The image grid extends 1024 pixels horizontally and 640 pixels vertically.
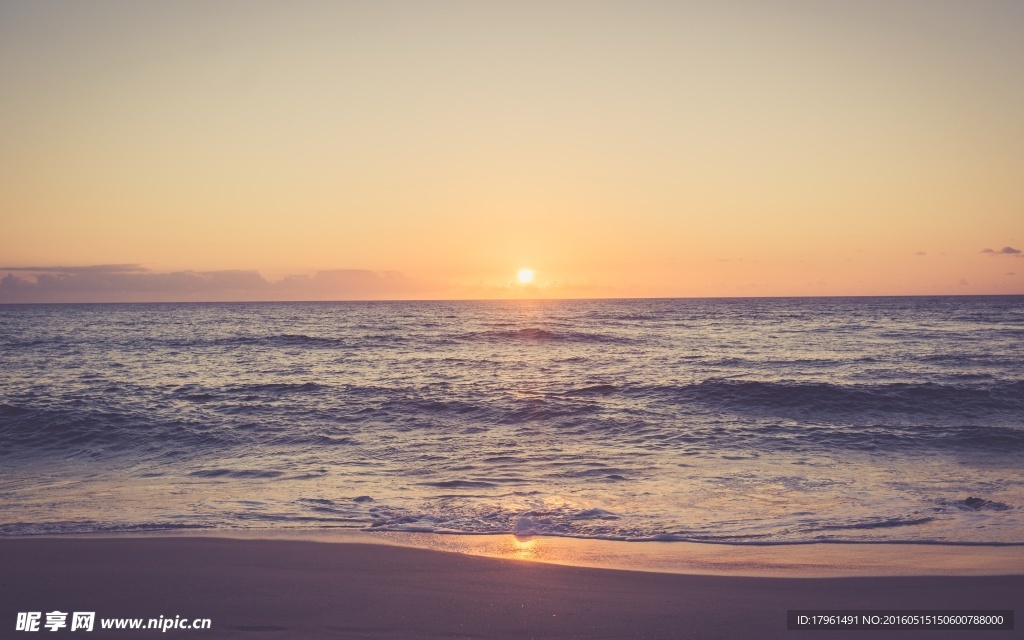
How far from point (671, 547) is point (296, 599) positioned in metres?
4.36

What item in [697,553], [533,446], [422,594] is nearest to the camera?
[422,594]

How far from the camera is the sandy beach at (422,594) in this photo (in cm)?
540

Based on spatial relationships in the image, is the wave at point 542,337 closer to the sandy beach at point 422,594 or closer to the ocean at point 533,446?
the ocean at point 533,446

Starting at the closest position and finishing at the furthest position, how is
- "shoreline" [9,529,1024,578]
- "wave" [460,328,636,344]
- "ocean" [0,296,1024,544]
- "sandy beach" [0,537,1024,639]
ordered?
"sandy beach" [0,537,1024,639], "shoreline" [9,529,1024,578], "ocean" [0,296,1024,544], "wave" [460,328,636,344]

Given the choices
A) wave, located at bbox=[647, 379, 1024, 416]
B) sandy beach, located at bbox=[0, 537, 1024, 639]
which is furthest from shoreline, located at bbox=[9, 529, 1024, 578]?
wave, located at bbox=[647, 379, 1024, 416]

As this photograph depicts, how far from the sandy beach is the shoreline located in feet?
0.76

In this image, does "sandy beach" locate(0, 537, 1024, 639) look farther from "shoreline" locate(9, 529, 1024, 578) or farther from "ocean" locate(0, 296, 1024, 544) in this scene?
"ocean" locate(0, 296, 1024, 544)

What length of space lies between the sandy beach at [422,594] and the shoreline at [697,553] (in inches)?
9.2

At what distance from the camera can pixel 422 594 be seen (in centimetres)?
613

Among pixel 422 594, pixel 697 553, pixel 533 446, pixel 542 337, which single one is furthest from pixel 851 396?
pixel 542 337

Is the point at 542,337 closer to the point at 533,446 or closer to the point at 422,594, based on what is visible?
the point at 533,446

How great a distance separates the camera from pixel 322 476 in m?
11.8

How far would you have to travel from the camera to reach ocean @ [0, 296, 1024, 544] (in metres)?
9.04

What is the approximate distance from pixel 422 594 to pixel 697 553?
3349 mm
